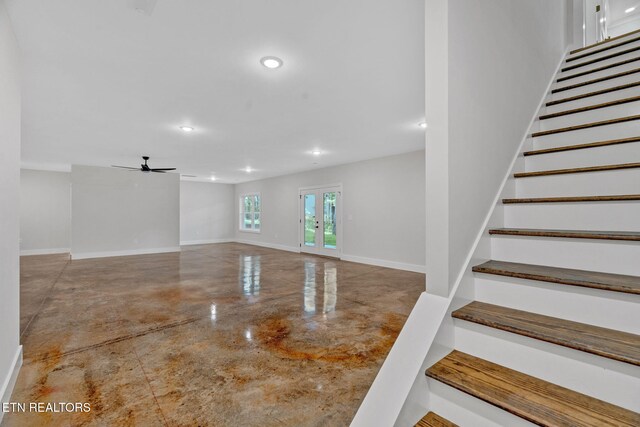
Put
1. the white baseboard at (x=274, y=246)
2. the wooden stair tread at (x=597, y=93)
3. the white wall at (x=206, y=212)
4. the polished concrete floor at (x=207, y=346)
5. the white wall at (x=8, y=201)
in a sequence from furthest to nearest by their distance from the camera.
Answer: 1. the white wall at (x=206, y=212)
2. the white baseboard at (x=274, y=246)
3. the wooden stair tread at (x=597, y=93)
4. the polished concrete floor at (x=207, y=346)
5. the white wall at (x=8, y=201)

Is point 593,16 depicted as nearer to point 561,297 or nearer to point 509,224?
point 509,224

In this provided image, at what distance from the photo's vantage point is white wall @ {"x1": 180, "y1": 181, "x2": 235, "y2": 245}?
440 inches

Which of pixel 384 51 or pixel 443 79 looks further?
pixel 384 51

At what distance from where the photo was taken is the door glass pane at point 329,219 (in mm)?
8141

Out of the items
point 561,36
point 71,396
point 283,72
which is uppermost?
point 561,36

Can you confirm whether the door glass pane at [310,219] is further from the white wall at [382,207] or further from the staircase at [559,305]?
the staircase at [559,305]

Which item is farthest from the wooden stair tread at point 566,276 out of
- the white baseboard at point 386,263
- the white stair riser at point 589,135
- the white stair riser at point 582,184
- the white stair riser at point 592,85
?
the white baseboard at point 386,263

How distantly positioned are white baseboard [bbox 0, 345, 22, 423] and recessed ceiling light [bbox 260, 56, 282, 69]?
2.92 meters

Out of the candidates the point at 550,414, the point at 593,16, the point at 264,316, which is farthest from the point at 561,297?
the point at 593,16

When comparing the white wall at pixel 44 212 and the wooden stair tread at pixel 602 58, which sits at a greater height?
the wooden stair tread at pixel 602 58

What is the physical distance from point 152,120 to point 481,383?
469cm

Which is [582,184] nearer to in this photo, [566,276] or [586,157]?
[586,157]

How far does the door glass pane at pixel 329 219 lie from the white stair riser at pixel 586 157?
6201mm

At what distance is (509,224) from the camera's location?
68.4 inches
